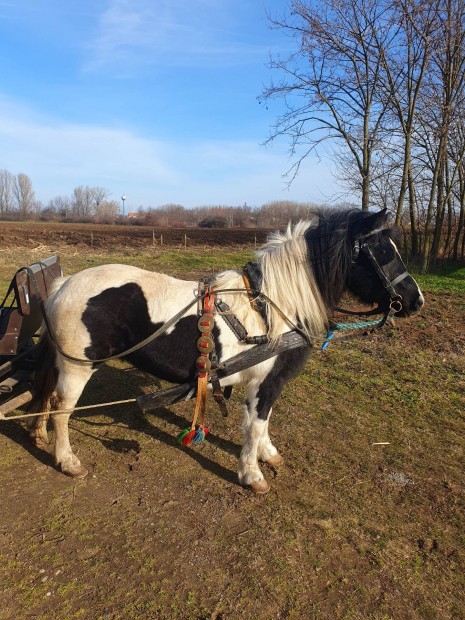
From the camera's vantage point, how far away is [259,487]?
3.14 metres

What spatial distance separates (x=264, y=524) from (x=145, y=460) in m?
1.19

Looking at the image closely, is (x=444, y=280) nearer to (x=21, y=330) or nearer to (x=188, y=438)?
(x=188, y=438)

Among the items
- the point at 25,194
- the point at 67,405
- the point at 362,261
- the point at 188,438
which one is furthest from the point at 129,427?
the point at 25,194

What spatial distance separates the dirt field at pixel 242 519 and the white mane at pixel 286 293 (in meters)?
1.24

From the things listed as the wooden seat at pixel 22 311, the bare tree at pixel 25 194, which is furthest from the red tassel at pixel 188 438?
the bare tree at pixel 25 194

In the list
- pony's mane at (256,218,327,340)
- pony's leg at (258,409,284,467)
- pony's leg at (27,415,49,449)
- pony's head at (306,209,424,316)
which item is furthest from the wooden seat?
pony's head at (306,209,424,316)

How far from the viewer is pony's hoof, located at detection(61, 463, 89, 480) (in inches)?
129

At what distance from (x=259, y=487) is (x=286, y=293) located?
4.78ft

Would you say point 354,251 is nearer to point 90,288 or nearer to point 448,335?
point 90,288

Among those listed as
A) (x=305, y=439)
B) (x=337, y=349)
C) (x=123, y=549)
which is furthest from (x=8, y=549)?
(x=337, y=349)

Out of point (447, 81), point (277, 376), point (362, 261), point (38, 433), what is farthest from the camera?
point (447, 81)

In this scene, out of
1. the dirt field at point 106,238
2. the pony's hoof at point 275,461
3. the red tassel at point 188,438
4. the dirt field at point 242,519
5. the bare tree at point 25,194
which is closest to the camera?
the dirt field at point 242,519

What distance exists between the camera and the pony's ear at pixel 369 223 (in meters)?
2.95

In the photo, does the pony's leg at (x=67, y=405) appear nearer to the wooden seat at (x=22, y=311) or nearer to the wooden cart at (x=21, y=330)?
the wooden cart at (x=21, y=330)
